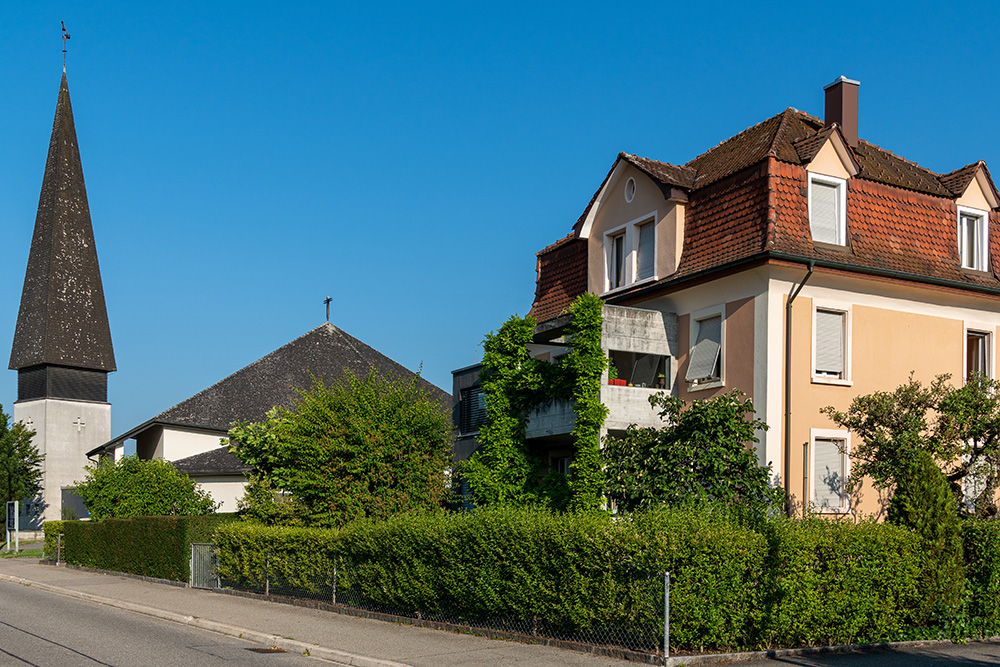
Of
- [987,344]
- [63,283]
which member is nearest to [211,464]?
[987,344]

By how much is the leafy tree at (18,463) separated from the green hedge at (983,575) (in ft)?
194

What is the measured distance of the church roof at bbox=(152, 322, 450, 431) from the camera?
45.9 m

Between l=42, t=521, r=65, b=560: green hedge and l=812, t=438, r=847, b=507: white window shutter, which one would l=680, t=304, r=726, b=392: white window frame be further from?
l=42, t=521, r=65, b=560: green hedge

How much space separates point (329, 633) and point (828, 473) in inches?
420

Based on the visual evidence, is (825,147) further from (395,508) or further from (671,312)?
(395,508)

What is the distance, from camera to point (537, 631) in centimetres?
1427

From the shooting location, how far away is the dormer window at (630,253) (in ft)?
78.2

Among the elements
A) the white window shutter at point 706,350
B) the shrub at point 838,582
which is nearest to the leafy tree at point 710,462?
the white window shutter at point 706,350

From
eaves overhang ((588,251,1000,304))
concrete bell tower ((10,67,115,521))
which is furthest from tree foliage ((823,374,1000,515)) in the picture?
concrete bell tower ((10,67,115,521))

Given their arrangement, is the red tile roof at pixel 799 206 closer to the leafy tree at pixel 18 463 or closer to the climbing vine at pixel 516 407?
the climbing vine at pixel 516 407

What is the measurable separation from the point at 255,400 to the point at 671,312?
2996cm

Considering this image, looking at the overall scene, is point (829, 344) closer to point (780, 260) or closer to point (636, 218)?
point (780, 260)

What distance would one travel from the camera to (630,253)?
24234mm

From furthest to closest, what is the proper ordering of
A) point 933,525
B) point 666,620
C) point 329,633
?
point 329,633 < point 933,525 < point 666,620
